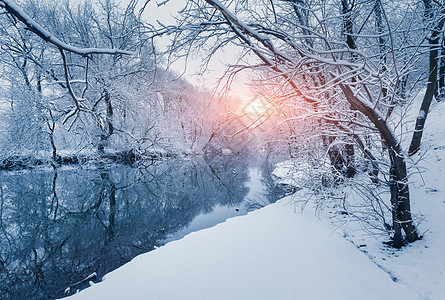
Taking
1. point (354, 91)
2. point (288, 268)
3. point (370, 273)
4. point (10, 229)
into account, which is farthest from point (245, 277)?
point (10, 229)

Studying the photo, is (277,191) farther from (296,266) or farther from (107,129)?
(107,129)

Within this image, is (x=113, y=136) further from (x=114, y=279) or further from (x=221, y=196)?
(x=114, y=279)

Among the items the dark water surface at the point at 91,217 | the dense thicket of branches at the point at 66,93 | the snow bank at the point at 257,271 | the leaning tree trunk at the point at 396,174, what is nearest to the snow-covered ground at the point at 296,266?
the snow bank at the point at 257,271

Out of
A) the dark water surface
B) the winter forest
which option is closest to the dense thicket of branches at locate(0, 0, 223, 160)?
the winter forest

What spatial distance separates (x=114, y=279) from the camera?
3178 mm

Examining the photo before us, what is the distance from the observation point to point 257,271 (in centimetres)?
288

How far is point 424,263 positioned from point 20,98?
2071cm

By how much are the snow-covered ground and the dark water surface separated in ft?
5.51

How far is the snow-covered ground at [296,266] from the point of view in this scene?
2426mm

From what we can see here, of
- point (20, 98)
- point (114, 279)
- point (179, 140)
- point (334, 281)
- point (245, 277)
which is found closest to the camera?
point (334, 281)

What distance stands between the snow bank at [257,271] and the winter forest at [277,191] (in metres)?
0.02

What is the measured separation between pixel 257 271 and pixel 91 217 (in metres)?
6.73

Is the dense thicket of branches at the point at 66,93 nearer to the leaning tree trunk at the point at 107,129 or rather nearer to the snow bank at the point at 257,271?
the leaning tree trunk at the point at 107,129

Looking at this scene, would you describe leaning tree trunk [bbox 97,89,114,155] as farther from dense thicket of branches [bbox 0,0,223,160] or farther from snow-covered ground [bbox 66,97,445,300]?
snow-covered ground [bbox 66,97,445,300]
